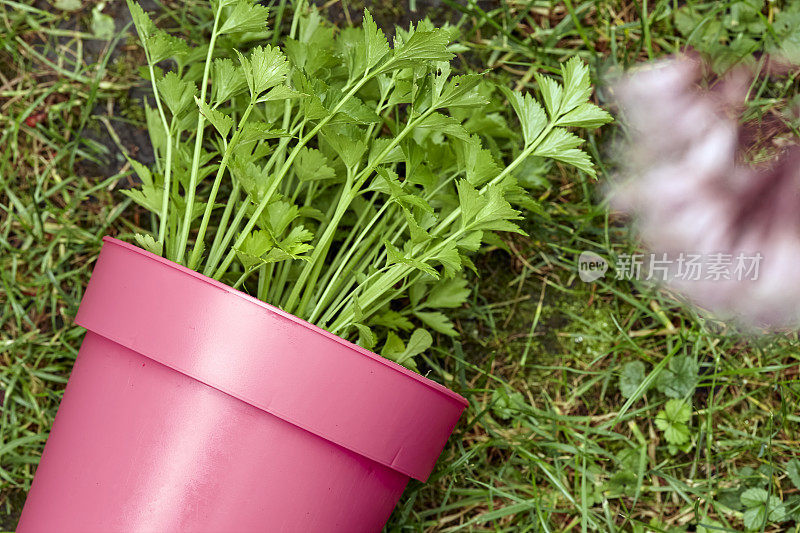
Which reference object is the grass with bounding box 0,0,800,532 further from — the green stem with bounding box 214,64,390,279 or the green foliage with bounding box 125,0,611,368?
the green stem with bounding box 214,64,390,279

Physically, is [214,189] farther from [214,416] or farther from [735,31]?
[735,31]

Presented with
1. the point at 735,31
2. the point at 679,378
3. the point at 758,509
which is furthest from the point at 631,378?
the point at 735,31

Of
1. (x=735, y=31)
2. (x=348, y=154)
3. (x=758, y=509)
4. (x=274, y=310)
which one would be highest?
(x=735, y=31)

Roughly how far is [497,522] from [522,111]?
552 millimetres

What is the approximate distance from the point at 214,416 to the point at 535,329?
511 mm

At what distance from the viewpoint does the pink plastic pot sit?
24.1 inches

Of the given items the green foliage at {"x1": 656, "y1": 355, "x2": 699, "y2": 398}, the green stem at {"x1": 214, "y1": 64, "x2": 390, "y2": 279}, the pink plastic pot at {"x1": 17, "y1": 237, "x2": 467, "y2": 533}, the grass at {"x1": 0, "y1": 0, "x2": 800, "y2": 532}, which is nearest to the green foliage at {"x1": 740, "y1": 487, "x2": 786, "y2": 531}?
the grass at {"x1": 0, "y1": 0, "x2": 800, "y2": 532}

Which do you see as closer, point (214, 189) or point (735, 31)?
point (214, 189)

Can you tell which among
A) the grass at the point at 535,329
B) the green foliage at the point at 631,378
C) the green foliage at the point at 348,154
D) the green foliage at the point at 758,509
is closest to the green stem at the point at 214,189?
the green foliage at the point at 348,154

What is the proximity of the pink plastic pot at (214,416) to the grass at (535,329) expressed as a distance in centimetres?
27

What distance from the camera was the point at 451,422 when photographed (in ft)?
2.39

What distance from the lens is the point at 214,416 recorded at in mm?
630

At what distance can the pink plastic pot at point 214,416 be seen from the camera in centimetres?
61

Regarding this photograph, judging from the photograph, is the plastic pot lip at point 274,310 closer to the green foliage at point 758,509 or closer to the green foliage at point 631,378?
the green foliage at point 631,378
